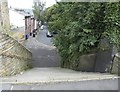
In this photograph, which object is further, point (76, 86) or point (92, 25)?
point (92, 25)

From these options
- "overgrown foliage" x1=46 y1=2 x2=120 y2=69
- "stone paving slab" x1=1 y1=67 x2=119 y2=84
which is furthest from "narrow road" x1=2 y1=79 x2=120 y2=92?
"overgrown foliage" x1=46 y1=2 x2=120 y2=69

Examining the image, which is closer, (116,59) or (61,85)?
(61,85)

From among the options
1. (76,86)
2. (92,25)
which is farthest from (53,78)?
(92,25)

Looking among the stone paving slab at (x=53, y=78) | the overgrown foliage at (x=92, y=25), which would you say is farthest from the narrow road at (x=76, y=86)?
the overgrown foliage at (x=92, y=25)

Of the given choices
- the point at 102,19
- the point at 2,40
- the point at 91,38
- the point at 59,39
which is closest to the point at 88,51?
the point at 91,38

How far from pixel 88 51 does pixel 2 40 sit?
18.6 ft

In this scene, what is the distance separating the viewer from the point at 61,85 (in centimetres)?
564

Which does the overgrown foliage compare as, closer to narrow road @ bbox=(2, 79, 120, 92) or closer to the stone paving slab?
the stone paving slab

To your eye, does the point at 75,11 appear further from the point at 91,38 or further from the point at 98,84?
the point at 98,84

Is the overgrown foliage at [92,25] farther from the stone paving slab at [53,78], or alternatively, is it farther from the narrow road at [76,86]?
the narrow road at [76,86]

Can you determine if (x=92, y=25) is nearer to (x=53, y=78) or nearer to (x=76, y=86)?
(x=53, y=78)

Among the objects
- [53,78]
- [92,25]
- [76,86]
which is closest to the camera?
[76,86]

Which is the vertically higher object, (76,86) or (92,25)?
(92,25)

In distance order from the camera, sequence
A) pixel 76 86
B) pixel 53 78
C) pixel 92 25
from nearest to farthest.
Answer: pixel 76 86 < pixel 53 78 < pixel 92 25
